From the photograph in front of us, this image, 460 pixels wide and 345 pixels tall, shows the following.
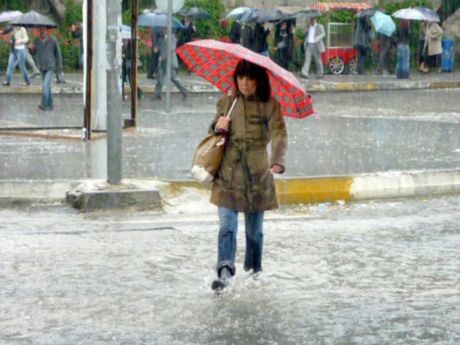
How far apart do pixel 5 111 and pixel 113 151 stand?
39.3 ft

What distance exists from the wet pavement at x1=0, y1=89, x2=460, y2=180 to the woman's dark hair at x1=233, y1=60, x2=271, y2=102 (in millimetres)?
5125

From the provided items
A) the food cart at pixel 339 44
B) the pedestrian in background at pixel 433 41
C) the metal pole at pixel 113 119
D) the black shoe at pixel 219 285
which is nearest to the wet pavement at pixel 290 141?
the metal pole at pixel 113 119

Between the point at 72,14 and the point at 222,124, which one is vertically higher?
the point at 222,124

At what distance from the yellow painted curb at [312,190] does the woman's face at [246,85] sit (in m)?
4.54

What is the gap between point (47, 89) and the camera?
77.0 feet

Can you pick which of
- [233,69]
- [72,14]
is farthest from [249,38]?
[233,69]

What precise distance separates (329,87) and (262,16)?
4.77 meters

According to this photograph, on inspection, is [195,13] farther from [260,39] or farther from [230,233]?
[230,233]

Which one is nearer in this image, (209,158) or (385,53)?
(209,158)

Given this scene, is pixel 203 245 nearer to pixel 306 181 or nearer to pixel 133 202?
pixel 133 202

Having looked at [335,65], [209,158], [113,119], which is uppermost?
[209,158]

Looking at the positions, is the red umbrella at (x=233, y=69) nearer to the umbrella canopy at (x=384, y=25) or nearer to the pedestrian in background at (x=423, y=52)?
the umbrella canopy at (x=384, y=25)

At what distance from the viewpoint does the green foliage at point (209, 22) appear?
126 feet

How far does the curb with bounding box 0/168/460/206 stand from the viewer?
1283cm
